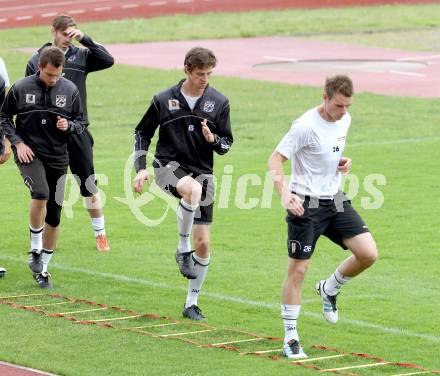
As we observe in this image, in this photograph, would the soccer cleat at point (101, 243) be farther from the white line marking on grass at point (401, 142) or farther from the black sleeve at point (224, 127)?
the white line marking on grass at point (401, 142)

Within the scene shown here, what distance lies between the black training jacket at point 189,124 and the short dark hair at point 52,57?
1.21 m

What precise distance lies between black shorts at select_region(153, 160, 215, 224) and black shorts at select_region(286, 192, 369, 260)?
132cm

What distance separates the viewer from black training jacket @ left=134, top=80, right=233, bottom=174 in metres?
11.8

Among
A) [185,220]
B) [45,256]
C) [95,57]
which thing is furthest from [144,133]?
[95,57]

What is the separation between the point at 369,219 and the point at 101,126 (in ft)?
29.2

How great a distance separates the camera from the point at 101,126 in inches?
961

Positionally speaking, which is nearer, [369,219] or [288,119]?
[369,219]

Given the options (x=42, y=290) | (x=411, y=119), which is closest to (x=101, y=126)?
(x=411, y=119)

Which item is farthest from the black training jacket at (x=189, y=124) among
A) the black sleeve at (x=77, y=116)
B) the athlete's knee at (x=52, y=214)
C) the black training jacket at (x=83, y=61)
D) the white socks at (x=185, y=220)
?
the black training jacket at (x=83, y=61)

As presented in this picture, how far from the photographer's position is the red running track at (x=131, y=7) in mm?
45438

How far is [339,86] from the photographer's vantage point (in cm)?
1020

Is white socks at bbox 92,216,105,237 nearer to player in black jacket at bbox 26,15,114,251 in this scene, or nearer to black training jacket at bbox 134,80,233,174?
player in black jacket at bbox 26,15,114,251

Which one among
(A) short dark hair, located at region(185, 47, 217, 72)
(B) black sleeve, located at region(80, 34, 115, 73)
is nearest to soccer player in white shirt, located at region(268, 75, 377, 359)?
(A) short dark hair, located at region(185, 47, 217, 72)

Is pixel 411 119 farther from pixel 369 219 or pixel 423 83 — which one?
pixel 369 219
